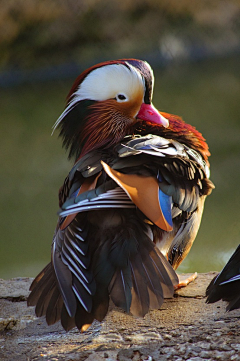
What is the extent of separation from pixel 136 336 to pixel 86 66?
396cm

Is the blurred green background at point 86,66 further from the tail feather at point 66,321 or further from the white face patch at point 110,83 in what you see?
the tail feather at point 66,321

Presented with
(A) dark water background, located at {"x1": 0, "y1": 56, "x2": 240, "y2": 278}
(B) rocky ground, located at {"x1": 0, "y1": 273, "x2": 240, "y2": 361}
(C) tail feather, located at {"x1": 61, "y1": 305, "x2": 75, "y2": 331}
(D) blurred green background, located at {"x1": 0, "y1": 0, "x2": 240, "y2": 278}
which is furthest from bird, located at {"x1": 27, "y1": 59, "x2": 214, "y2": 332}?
(D) blurred green background, located at {"x1": 0, "y1": 0, "x2": 240, "y2": 278}

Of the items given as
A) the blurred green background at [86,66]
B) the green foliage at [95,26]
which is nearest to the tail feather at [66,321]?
the blurred green background at [86,66]

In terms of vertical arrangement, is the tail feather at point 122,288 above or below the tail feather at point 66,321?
above

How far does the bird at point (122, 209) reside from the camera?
3.72 ft

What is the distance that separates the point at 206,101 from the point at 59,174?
177cm

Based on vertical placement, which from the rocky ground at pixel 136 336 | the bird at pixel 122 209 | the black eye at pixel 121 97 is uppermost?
the black eye at pixel 121 97

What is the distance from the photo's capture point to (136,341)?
123 centimetres

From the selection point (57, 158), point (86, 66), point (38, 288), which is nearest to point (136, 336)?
point (38, 288)

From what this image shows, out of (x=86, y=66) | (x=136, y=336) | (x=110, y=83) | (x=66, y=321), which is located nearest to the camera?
(x=66, y=321)

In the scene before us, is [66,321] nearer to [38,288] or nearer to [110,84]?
[38,288]

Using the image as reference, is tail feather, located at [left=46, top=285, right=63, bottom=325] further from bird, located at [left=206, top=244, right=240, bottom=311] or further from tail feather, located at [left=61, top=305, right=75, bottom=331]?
bird, located at [left=206, top=244, right=240, bottom=311]

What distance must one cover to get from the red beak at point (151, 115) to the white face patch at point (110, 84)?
0.06 metres

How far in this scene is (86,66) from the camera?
486cm
